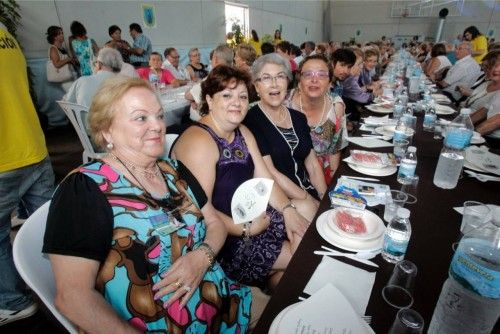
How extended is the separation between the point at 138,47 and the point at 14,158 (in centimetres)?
591

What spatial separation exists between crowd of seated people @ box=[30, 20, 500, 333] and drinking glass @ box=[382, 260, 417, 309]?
697 millimetres

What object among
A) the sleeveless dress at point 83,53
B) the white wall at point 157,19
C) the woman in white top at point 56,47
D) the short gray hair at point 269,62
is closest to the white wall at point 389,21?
the white wall at point 157,19

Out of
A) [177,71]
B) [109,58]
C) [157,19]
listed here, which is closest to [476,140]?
[109,58]

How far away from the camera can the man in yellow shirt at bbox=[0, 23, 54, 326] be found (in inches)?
66.2

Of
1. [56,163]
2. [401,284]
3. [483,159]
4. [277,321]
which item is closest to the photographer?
[277,321]

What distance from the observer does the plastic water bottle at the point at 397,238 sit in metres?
0.99

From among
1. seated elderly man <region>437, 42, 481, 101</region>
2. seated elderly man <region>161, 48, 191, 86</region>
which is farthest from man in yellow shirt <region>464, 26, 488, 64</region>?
seated elderly man <region>161, 48, 191, 86</region>

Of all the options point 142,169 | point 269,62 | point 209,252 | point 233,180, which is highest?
point 269,62

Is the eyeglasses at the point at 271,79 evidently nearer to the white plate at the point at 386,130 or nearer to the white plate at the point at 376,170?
the white plate at the point at 376,170

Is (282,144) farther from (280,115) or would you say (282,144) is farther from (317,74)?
(317,74)

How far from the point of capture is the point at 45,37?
17.6 feet

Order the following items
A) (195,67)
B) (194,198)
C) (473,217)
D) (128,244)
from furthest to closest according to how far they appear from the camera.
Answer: (195,67), (194,198), (473,217), (128,244)

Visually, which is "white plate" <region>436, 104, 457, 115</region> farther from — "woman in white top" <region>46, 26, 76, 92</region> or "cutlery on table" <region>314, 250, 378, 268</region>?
"woman in white top" <region>46, 26, 76, 92</region>

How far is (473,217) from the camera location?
45.4 inches
